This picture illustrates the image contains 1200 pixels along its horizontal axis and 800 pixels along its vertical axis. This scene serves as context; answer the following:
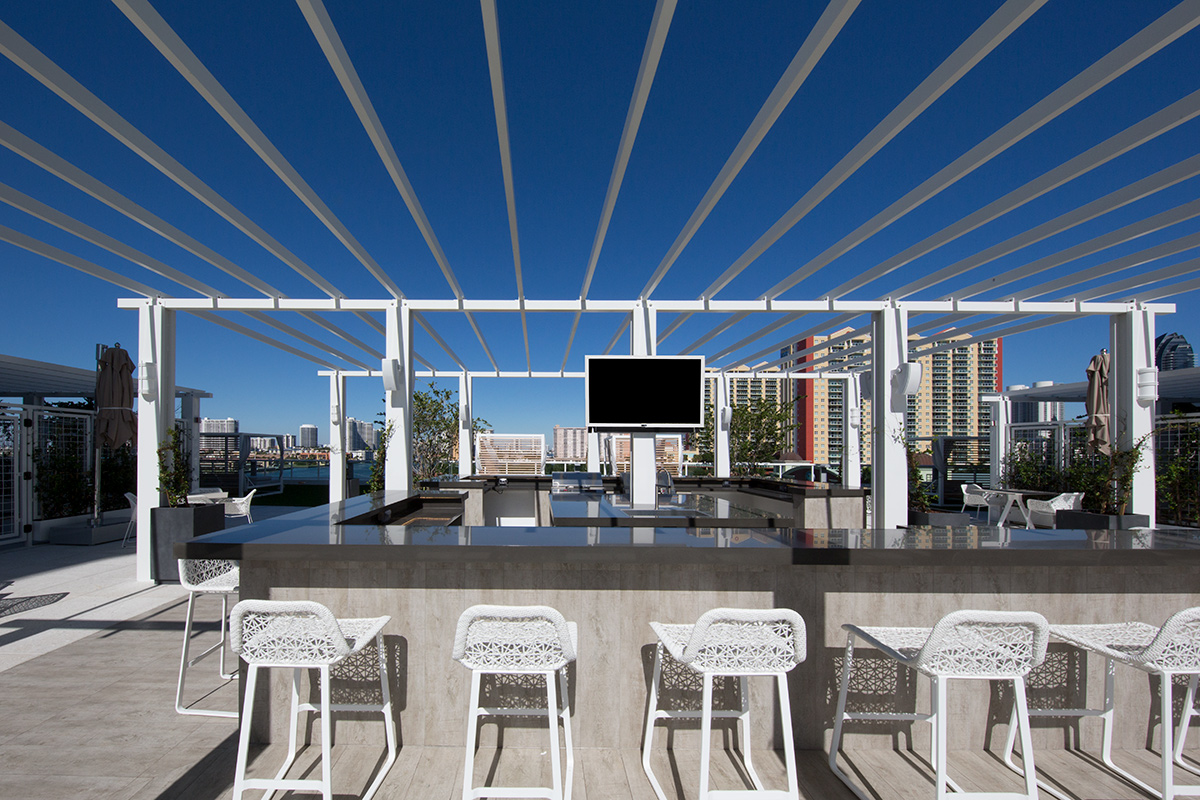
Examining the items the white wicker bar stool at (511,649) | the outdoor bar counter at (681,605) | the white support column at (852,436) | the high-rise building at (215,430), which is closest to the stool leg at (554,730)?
the white wicker bar stool at (511,649)

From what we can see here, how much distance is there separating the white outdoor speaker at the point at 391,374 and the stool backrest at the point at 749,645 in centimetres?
446

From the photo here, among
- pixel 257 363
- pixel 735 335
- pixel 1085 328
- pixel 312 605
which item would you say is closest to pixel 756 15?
pixel 312 605

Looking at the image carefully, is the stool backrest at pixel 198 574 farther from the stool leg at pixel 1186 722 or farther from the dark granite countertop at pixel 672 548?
the stool leg at pixel 1186 722

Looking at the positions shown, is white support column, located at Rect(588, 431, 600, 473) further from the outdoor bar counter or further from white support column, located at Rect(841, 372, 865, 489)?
the outdoor bar counter

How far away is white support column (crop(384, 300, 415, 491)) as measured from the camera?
598cm

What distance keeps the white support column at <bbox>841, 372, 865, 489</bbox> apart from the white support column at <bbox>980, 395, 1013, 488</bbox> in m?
4.58

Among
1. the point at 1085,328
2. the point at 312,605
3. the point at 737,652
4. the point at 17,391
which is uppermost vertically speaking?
the point at 1085,328

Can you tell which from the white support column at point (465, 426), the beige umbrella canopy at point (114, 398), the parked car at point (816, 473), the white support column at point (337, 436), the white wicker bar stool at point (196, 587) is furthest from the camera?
the parked car at point (816, 473)

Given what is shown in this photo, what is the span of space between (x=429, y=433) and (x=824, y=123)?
857 centimetres

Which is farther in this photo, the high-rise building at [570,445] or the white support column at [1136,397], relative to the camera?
the high-rise building at [570,445]

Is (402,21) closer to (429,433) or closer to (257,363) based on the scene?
(429,433)

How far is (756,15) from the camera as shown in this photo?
339 cm

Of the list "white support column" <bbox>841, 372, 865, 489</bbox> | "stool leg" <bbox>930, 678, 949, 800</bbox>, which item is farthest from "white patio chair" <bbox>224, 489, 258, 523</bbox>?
"stool leg" <bbox>930, 678, 949, 800</bbox>

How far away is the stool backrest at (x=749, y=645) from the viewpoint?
2.20 m
